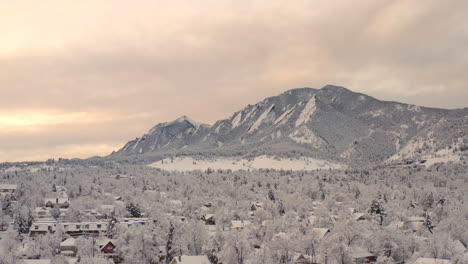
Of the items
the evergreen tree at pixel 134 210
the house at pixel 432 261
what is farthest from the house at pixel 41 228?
the house at pixel 432 261

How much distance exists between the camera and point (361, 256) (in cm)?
10756

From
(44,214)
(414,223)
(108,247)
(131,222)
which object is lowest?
(414,223)

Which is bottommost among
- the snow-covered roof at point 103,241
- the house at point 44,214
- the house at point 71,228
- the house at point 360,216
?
the house at point 360,216

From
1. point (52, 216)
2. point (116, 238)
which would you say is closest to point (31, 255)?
point (116, 238)

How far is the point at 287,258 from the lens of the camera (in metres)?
102

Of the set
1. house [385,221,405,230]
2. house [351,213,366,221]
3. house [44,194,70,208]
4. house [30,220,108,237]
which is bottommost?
house [385,221,405,230]

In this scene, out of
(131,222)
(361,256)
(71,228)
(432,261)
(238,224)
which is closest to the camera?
(432,261)

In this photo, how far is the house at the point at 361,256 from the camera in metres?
107

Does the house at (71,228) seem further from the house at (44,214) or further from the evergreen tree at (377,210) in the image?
the evergreen tree at (377,210)

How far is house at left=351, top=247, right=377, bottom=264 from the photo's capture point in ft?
350

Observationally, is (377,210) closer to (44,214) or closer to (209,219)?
(209,219)

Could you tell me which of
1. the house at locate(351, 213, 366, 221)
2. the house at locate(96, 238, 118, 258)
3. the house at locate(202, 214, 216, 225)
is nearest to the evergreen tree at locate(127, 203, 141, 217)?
the house at locate(202, 214, 216, 225)

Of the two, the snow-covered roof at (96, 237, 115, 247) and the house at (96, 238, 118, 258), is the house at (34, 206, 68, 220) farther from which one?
the house at (96, 238, 118, 258)

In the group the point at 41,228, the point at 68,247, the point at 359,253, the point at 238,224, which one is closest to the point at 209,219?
the point at 238,224
